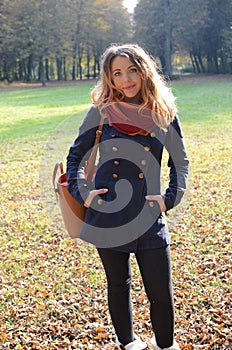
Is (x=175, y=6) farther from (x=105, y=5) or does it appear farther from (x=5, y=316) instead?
(x=5, y=316)

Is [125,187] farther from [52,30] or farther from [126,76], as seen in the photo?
[52,30]

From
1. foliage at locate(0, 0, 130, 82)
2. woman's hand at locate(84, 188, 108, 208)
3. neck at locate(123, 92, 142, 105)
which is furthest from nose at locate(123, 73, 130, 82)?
foliage at locate(0, 0, 130, 82)

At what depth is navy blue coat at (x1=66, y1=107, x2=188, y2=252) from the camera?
224 cm

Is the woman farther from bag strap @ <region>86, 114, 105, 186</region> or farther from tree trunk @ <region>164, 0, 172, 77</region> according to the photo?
tree trunk @ <region>164, 0, 172, 77</region>

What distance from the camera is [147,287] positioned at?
2.36 metres

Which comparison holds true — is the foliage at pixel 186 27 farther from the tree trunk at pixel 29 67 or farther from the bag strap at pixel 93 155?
the bag strap at pixel 93 155

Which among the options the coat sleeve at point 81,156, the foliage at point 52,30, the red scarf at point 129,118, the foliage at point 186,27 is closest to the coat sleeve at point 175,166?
the red scarf at point 129,118

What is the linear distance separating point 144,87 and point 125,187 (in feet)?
1.68

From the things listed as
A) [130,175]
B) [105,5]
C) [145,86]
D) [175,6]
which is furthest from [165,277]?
[105,5]

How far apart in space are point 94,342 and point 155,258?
1.07m

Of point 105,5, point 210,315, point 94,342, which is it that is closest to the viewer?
point 94,342

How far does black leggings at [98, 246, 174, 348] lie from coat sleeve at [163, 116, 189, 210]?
27 centimetres

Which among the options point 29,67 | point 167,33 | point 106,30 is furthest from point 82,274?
point 29,67

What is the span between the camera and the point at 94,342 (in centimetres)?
A: 300
